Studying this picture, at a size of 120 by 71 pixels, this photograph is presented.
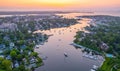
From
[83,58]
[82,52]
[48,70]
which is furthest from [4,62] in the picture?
[82,52]

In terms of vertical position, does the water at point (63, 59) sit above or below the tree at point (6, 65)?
below

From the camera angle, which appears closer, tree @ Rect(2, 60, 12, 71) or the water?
tree @ Rect(2, 60, 12, 71)

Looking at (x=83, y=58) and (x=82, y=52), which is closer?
(x=83, y=58)

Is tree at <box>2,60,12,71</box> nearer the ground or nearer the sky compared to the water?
nearer the sky

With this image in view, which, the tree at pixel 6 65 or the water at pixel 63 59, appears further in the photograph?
the water at pixel 63 59

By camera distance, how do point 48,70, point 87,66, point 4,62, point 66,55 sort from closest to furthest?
point 4,62, point 48,70, point 87,66, point 66,55

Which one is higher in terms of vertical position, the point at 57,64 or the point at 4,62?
the point at 4,62

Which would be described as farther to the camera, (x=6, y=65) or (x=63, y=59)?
(x=63, y=59)

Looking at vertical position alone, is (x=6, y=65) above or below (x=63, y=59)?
→ above

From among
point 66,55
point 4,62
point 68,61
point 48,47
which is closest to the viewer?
point 4,62

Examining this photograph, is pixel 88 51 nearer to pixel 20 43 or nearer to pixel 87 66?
pixel 87 66
